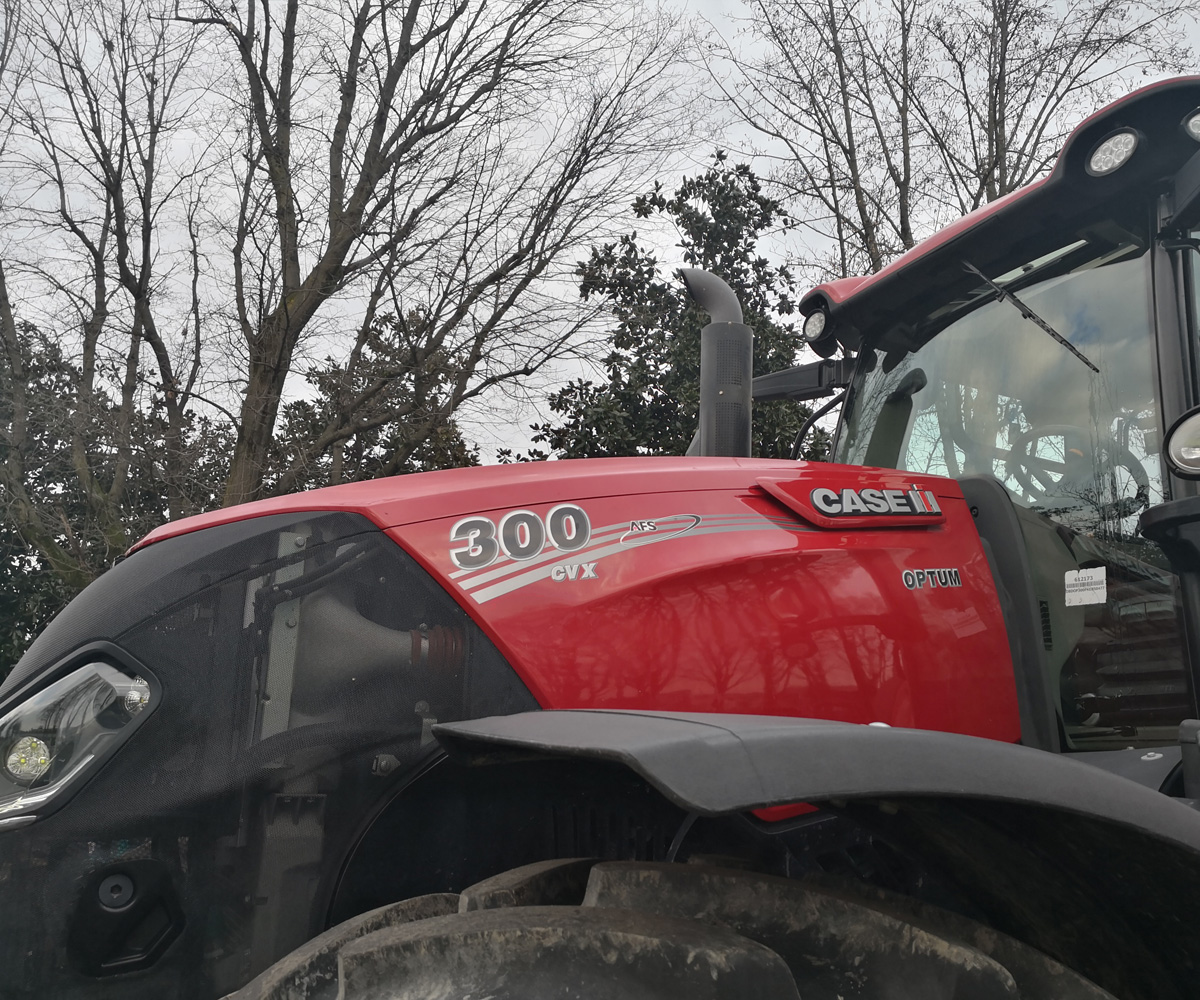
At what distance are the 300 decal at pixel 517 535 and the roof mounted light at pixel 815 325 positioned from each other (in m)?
1.42

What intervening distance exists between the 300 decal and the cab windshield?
42.4 inches

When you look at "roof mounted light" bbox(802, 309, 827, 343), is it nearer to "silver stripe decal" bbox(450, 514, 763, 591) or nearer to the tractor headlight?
"silver stripe decal" bbox(450, 514, 763, 591)

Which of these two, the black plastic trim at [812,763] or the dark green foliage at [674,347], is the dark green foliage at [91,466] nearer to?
the dark green foliage at [674,347]

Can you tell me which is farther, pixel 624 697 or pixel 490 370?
pixel 490 370

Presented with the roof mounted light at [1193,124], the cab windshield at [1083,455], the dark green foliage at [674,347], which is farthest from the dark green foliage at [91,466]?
the roof mounted light at [1193,124]

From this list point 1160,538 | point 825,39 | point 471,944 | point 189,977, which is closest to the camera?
point 471,944

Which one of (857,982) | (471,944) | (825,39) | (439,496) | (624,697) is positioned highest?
(825,39)

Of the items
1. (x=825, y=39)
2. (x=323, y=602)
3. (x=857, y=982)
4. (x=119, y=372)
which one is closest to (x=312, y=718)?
(x=323, y=602)

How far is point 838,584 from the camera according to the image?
6.64 ft

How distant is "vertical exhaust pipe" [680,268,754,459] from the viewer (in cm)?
259

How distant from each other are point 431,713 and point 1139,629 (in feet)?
5.09

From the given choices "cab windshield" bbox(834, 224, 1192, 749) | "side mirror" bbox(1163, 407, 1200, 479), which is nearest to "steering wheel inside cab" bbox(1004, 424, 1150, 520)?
"cab windshield" bbox(834, 224, 1192, 749)

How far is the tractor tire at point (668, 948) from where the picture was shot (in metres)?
1.21

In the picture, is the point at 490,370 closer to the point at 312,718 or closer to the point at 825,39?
the point at 825,39
